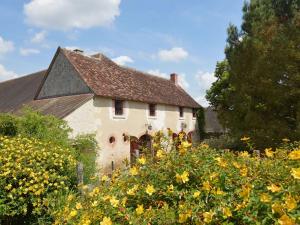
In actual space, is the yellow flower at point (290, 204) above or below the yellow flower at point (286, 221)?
above

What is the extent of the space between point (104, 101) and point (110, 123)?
4.59 ft

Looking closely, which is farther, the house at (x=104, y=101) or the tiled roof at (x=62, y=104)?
the house at (x=104, y=101)

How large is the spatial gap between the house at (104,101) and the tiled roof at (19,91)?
0.43 feet

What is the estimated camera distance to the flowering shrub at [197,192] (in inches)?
109

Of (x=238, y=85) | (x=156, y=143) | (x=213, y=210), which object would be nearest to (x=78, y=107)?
(x=238, y=85)

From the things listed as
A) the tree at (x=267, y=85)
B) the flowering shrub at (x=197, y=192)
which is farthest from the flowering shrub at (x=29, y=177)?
the tree at (x=267, y=85)

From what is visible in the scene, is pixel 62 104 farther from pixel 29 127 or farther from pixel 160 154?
pixel 160 154

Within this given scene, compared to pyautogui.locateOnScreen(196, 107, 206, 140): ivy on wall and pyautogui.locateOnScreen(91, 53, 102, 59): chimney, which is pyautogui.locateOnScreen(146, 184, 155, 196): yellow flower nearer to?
pyautogui.locateOnScreen(91, 53, 102, 59): chimney

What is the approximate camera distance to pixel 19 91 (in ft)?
94.2

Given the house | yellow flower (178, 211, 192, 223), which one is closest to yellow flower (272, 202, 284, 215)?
yellow flower (178, 211, 192, 223)

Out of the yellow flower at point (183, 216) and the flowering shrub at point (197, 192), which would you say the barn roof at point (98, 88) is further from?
the yellow flower at point (183, 216)

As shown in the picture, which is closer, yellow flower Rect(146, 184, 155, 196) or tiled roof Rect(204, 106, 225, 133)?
yellow flower Rect(146, 184, 155, 196)

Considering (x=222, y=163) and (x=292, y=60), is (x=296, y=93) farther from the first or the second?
(x=222, y=163)

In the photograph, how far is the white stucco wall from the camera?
19.1 metres
